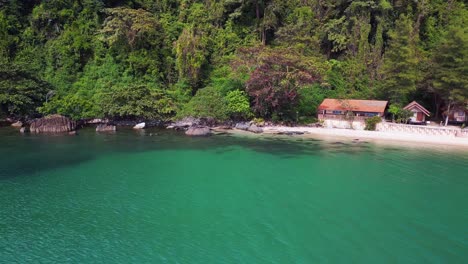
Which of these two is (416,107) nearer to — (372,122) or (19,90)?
(372,122)

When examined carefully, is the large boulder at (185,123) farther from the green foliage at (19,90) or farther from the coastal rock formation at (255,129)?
the green foliage at (19,90)

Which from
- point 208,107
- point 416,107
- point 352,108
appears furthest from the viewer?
point 208,107

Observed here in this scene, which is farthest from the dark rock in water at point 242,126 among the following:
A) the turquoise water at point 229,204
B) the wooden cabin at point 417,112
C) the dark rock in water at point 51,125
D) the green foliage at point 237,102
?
the dark rock in water at point 51,125

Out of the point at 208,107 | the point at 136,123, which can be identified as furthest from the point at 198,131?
the point at 136,123

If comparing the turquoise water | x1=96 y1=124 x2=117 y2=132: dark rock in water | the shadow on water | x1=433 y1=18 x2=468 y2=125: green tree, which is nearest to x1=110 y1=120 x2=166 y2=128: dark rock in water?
x1=96 y1=124 x2=117 y2=132: dark rock in water

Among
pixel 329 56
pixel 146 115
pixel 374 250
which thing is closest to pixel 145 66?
pixel 146 115

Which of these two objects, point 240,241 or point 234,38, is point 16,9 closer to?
point 234,38
